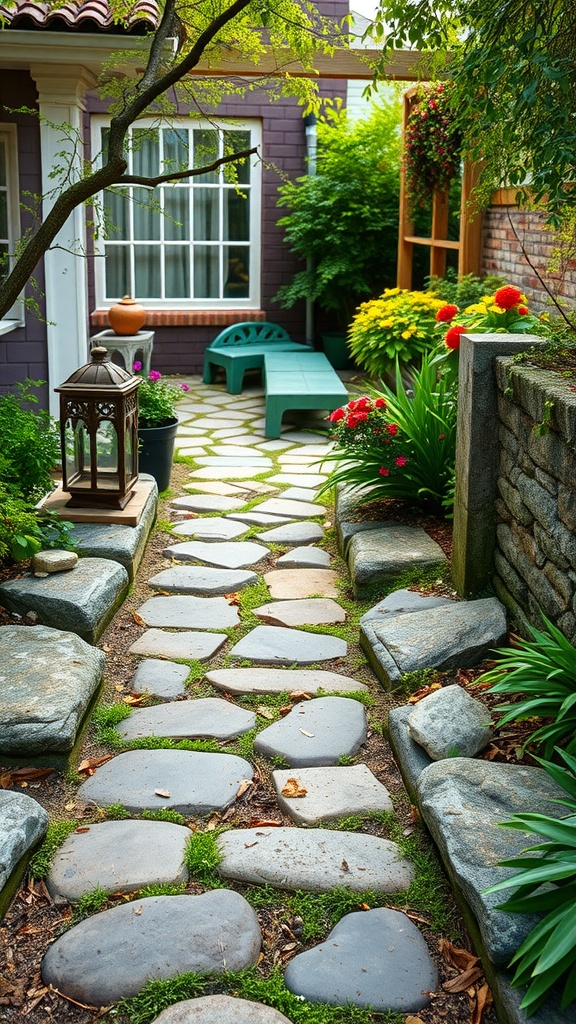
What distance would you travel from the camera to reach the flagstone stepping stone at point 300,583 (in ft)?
15.1

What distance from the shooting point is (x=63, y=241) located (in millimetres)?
6023

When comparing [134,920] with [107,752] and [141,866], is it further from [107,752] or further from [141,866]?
[107,752]

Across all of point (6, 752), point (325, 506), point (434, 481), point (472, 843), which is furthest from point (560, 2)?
point (325, 506)

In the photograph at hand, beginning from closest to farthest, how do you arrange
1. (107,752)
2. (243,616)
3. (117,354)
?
(107,752), (243,616), (117,354)

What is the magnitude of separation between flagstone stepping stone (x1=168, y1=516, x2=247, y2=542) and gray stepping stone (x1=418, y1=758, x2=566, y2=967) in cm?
285

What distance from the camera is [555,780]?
253cm

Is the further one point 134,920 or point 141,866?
point 141,866

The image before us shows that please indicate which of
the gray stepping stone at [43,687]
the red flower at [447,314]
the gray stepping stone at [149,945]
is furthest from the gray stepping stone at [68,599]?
the red flower at [447,314]

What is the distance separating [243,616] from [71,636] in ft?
3.08

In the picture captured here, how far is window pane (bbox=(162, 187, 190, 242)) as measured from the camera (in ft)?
35.5

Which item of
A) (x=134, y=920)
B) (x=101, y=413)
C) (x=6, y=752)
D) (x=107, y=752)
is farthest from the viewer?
(x=101, y=413)

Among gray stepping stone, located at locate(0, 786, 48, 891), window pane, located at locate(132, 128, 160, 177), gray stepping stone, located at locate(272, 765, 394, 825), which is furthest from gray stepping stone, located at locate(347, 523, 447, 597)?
window pane, located at locate(132, 128, 160, 177)

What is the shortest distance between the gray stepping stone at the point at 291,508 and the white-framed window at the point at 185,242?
17.7 feet

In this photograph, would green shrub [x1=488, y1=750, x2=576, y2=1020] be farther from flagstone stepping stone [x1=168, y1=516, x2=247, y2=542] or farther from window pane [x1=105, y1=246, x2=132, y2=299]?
window pane [x1=105, y1=246, x2=132, y2=299]
